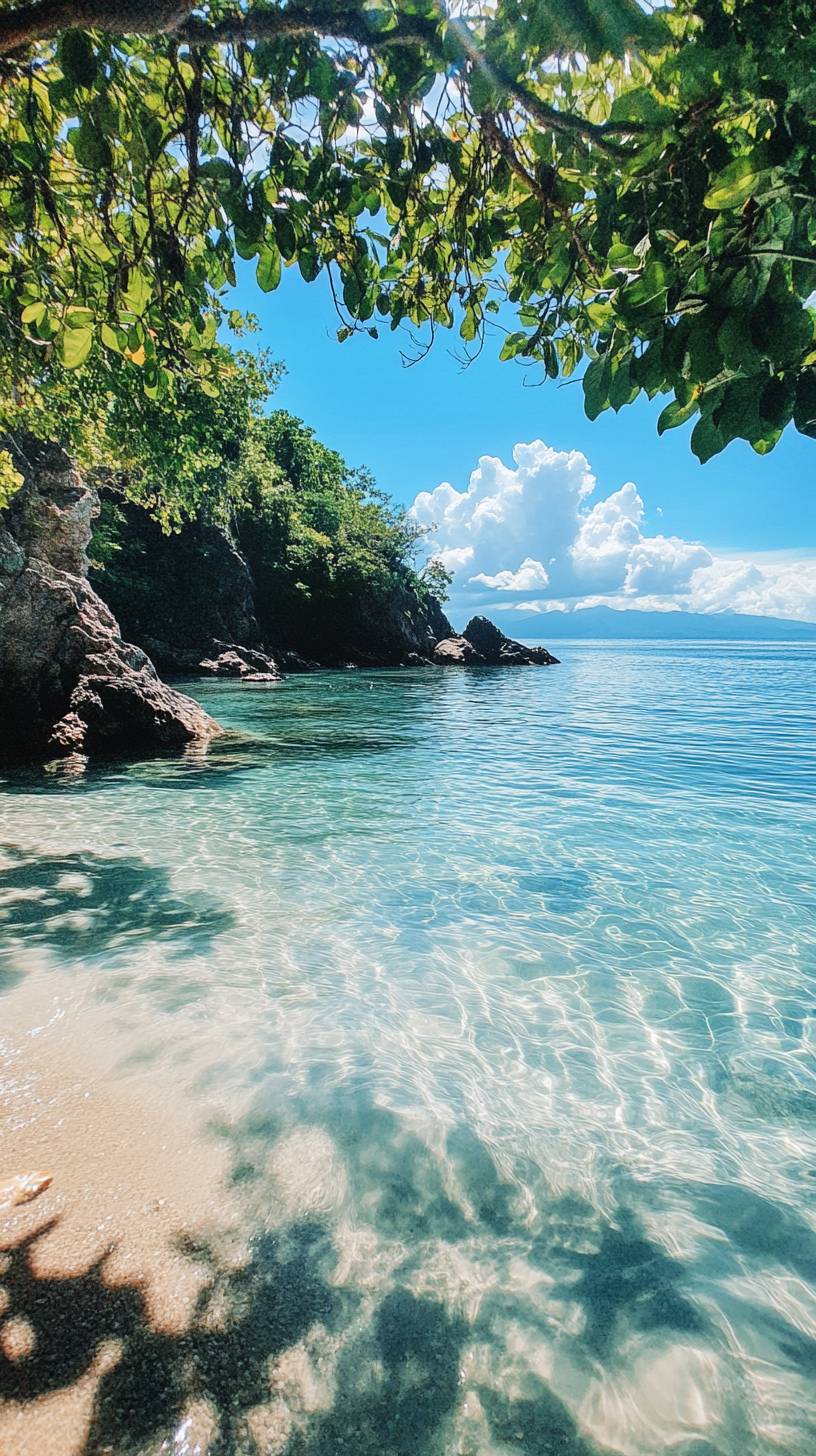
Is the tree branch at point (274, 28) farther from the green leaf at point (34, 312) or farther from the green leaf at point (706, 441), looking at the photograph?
the green leaf at point (706, 441)

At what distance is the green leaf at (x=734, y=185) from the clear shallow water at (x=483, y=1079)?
366 cm

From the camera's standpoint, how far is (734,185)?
1.62 m

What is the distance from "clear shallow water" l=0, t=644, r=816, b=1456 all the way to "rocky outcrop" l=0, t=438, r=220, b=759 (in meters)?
3.97

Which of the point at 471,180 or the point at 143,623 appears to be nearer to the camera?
the point at 471,180

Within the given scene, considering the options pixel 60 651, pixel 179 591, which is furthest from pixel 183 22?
pixel 179 591

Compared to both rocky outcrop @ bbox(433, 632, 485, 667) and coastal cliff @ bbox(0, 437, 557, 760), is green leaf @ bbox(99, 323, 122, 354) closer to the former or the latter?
coastal cliff @ bbox(0, 437, 557, 760)

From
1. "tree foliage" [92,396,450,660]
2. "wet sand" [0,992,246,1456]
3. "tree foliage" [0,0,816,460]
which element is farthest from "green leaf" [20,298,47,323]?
"tree foliage" [92,396,450,660]

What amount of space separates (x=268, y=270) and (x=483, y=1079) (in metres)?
4.70

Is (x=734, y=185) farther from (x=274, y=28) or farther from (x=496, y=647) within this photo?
(x=496, y=647)

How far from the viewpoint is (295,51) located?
2.97 meters

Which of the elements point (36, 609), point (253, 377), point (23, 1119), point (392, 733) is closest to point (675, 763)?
point (392, 733)

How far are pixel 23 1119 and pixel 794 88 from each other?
496 cm

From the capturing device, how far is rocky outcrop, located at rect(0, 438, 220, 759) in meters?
12.5

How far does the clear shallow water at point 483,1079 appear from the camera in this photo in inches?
79.9
